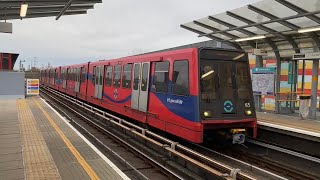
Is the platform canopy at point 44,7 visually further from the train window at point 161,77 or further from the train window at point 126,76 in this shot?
the train window at point 161,77

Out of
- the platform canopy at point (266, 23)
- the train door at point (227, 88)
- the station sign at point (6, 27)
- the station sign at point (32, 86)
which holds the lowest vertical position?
the station sign at point (32, 86)

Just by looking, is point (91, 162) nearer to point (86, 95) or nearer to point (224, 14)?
point (224, 14)

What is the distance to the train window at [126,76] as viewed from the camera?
546 inches

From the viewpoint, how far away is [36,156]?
29.1 ft

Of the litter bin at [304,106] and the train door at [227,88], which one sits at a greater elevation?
the train door at [227,88]

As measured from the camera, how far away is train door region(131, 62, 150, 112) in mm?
12062

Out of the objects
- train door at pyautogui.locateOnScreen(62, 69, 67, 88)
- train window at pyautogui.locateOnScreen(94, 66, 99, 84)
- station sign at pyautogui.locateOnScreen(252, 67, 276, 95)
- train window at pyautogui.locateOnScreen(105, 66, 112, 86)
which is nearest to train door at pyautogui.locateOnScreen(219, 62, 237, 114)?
station sign at pyautogui.locateOnScreen(252, 67, 276, 95)

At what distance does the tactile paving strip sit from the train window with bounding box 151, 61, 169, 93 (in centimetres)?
375

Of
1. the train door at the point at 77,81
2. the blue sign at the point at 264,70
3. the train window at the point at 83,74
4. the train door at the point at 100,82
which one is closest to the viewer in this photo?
the blue sign at the point at 264,70

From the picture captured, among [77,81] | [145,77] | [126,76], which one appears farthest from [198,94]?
[77,81]

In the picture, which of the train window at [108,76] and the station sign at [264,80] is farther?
the train window at [108,76]

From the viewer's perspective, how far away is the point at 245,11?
13062 mm

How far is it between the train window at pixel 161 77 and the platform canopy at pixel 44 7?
10.8 ft

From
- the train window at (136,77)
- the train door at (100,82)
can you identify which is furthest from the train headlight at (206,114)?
the train door at (100,82)
